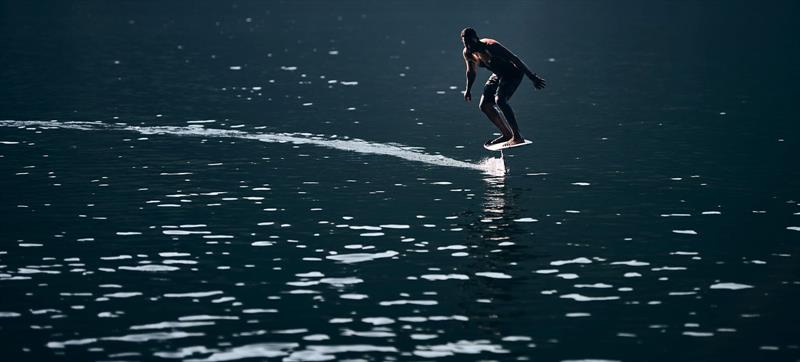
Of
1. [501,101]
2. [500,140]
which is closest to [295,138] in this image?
[500,140]

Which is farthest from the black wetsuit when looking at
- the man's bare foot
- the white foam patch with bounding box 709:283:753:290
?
the white foam patch with bounding box 709:283:753:290

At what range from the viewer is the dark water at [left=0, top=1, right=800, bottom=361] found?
1725 centimetres

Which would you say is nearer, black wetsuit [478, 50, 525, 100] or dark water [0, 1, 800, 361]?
dark water [0, 1, 800, 361]

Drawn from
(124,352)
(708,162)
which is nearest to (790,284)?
(124,352)

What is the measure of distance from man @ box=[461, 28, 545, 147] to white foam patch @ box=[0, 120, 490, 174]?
47.6 inches

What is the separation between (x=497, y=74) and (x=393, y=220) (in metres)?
7.63

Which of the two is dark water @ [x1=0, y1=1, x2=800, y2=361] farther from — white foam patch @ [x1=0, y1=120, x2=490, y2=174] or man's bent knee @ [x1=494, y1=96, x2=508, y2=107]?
man's bent knee @ [x1=494, y1=96, x2=508, y2=107]

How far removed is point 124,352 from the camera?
16.2 m

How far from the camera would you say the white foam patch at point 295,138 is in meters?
33.9

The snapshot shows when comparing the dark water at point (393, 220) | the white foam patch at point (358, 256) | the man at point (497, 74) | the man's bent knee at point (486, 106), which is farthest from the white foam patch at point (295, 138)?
the white foam patch at point (358, 256)

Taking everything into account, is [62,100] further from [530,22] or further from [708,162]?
[530,22]

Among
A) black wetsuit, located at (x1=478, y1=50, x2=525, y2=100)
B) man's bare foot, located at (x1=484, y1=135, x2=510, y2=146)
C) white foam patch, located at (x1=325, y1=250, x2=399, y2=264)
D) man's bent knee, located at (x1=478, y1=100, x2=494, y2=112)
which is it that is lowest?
white foam patch, located at (x1=325, y1=250, x2=399, y2=264)

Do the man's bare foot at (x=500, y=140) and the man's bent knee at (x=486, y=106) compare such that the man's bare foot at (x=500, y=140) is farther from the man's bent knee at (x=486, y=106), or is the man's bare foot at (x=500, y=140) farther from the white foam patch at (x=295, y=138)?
the man's bent knee at (x=486, y=106)

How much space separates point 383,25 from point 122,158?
79033 millimetres
